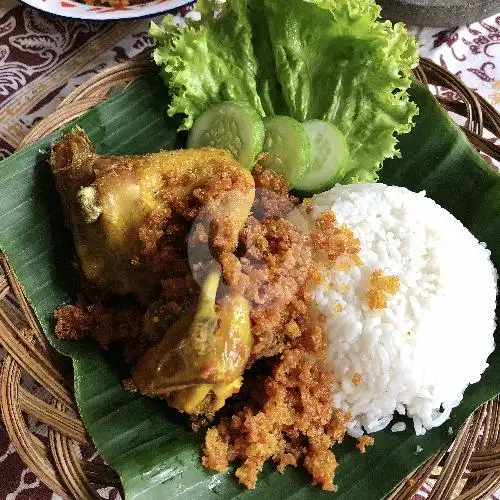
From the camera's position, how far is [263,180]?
3.11 m

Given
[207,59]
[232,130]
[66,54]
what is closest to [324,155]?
[232,130]

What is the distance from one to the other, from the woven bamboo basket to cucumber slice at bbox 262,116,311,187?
1.05 meters

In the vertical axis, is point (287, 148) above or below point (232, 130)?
below

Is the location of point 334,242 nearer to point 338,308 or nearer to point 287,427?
point 338,308

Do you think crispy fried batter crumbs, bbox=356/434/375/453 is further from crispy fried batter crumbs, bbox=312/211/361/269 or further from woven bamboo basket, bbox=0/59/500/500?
crispy fried batter crumbs, bbox=312/211/361/269

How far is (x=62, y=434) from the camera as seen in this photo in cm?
272

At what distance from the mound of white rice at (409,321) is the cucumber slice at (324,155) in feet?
0.86

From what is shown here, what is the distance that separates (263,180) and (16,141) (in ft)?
4.93

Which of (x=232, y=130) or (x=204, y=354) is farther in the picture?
(x=232, y=130)

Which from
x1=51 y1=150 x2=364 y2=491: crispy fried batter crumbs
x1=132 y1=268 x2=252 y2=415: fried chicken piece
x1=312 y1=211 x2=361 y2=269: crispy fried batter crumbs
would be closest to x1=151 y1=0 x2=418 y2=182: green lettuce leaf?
x1=312 y1=211 x2=361 y2=269: crispy fried batter crumbs

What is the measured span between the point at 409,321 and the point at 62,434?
5.10 ft

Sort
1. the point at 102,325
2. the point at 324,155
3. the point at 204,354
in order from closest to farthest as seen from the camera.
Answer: the point at 204,354, the point at 102,325, the point at 324,155

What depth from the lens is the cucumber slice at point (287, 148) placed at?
3111 millimetres

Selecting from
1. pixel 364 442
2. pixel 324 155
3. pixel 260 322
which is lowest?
pixel 364 442
